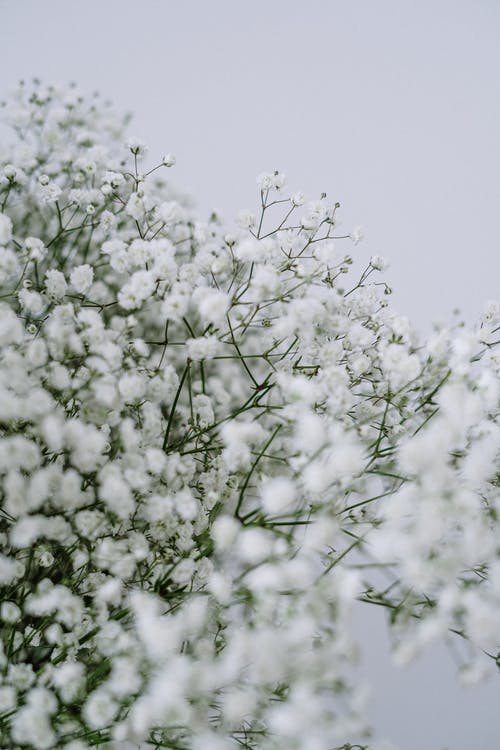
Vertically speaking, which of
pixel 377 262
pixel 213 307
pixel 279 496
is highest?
pixel 377 262

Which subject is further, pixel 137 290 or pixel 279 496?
pixel 137 290

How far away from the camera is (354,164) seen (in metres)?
1.04

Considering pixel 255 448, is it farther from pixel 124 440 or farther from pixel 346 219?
pixel 346 219

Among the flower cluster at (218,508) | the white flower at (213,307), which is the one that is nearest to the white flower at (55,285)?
the flower cluster at (218,508)

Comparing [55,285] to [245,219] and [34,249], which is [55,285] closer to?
[34,249]

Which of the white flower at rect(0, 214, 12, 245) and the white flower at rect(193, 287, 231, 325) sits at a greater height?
the white flower at rect(0, 214, 12, 245)

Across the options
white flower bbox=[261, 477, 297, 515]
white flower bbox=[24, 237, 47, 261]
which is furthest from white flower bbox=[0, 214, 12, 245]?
→ white flower bbox=[261, 477, 297, 515]

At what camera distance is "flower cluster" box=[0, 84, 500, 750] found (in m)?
0.33

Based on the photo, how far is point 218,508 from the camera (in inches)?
19.8

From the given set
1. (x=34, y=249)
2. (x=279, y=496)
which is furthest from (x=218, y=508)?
(x=34, y=249)

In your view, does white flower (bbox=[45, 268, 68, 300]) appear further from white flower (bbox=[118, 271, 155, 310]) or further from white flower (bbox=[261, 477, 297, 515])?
white flower (bbox=[261, 477, 297, 515])

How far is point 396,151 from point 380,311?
0.54 meters

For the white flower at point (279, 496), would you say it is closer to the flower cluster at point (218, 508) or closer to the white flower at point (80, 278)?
the flower cluster at point (218, 508)

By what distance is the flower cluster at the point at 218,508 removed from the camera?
0.33 m
